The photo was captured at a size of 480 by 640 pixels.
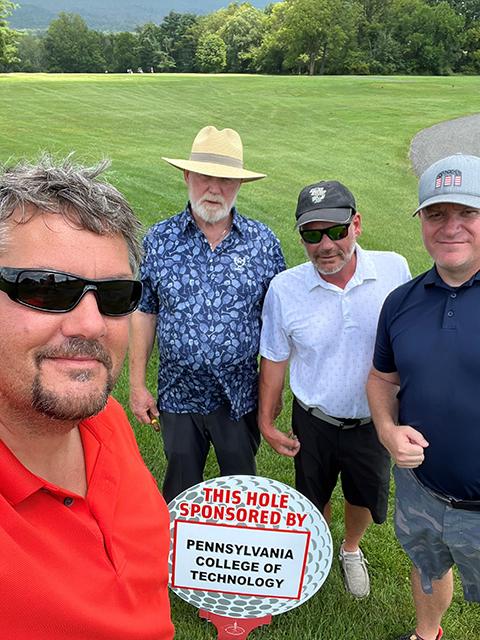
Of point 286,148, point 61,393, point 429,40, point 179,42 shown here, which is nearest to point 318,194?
point 61,393

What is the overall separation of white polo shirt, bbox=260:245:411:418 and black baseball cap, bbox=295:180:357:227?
209 millimetres

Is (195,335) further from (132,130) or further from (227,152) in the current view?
(132,130)

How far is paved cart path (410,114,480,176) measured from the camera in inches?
593

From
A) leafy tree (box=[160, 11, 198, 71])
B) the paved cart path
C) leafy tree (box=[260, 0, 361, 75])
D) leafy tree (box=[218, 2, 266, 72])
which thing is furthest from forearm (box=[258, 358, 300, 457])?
leafy tree (box=[160, 11, 198, 71])

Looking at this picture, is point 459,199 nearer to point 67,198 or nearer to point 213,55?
point 67,198

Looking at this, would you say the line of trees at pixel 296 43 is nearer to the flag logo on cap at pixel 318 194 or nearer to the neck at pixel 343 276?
the flag logo on cap at pixel 318 194

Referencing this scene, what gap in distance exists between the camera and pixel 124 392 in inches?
167

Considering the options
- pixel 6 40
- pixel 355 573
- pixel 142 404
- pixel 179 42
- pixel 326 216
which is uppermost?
pixel 179 42

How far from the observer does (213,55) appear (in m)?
61.0

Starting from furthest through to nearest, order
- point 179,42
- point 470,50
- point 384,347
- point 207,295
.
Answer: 1. point 179,42
2. point 470,50
3. point 207,295
4. point 384,347

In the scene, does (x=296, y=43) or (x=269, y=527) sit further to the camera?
(x=296, y=43)

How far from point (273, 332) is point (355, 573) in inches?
52.6

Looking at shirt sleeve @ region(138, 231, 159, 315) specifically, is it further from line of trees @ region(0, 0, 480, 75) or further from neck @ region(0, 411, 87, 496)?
line of trees @ region(0, 0, 480, 75)

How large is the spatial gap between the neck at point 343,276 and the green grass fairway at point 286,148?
3.66 ft
